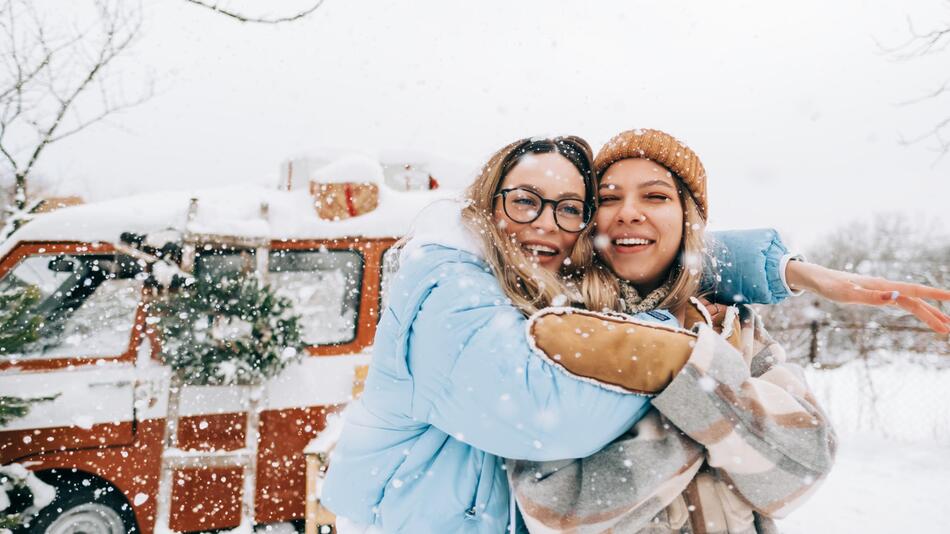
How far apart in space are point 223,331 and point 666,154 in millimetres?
3860

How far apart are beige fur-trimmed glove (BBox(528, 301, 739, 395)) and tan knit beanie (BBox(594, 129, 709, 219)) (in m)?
0.86

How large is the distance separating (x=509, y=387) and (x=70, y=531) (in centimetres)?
482

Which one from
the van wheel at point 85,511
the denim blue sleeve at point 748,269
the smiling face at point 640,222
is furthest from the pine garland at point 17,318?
the denim blue sleeve at point 748,269

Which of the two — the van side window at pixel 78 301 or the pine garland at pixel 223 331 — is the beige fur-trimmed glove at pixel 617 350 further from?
the van side window at pixel 78 301

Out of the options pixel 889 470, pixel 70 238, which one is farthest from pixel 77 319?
pixel 889 470

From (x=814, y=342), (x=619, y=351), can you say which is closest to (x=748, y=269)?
(x=619, y=351)

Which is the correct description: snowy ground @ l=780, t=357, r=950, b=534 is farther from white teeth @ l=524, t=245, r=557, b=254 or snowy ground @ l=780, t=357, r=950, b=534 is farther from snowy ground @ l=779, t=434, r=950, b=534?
white teeth @ l=524, t=245, r=557, b=254

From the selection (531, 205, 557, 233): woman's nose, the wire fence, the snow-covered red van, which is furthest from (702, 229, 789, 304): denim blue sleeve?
the wire fence

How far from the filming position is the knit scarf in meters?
1.78

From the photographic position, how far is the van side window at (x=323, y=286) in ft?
16.2

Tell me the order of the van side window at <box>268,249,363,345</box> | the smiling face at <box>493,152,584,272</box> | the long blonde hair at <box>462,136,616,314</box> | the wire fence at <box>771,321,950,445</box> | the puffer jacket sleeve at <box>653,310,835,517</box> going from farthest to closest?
the wire fence at <box>771,321,950,445</box>, the van side window at <box>268,249,363,345</box>, the smiling face at <box>493,152,584,272</box>, the long blonde hair at <box>462,136,616,314</box>, the puffer jacket sleeve at <box>653,310,835,517</box>

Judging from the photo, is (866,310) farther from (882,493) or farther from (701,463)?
(701,463)

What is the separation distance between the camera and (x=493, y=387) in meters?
1.18

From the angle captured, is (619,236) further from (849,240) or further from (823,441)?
(849,240)
